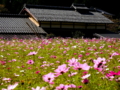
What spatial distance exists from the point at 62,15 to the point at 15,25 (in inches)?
232

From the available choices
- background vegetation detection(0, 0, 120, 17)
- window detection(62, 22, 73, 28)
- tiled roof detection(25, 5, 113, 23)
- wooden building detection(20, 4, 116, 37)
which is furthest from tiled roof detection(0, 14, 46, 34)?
background vegetation detection(0, 0, 120, 17)

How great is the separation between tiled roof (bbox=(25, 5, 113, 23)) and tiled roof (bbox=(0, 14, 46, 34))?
1392 millimetres

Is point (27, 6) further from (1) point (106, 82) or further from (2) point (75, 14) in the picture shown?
(1) point (106, 82)

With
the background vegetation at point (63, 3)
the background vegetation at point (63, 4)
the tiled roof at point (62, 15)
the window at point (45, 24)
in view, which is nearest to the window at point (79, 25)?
the tiled roof at point (62, 15)

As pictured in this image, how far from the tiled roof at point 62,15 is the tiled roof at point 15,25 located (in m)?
1.39

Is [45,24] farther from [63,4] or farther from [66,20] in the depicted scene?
[63,4]

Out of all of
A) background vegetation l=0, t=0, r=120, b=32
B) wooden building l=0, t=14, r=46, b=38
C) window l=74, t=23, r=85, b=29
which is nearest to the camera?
wooden building l=0, t=14, r=46, b=38

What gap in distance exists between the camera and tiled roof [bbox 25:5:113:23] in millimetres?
22341

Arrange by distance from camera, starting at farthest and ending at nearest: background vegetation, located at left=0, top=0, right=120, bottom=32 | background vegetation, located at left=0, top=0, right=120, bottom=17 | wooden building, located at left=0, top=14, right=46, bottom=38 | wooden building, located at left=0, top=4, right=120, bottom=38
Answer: background vegetation, located at left=0, top=0, right=120, bottom=17 → background vegetation, located at left=0, top=0, right=120, bottom=32 → wooden building, located at left=0, top=4, right=120, bottom=38 → wooden building, located at left=0, top=14, right=46, bottom=38

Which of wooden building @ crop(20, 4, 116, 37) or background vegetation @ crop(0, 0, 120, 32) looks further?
background vegetation @ crop(0, 0, 120, 32)

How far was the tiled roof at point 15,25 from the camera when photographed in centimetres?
1983

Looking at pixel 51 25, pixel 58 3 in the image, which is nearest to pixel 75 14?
pixel 51 25

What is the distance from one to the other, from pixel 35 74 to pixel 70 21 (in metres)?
18.7

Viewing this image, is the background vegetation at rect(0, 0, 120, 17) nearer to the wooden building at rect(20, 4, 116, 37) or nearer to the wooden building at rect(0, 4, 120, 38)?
the wooden building at rect(20, 4, 116, 37)
